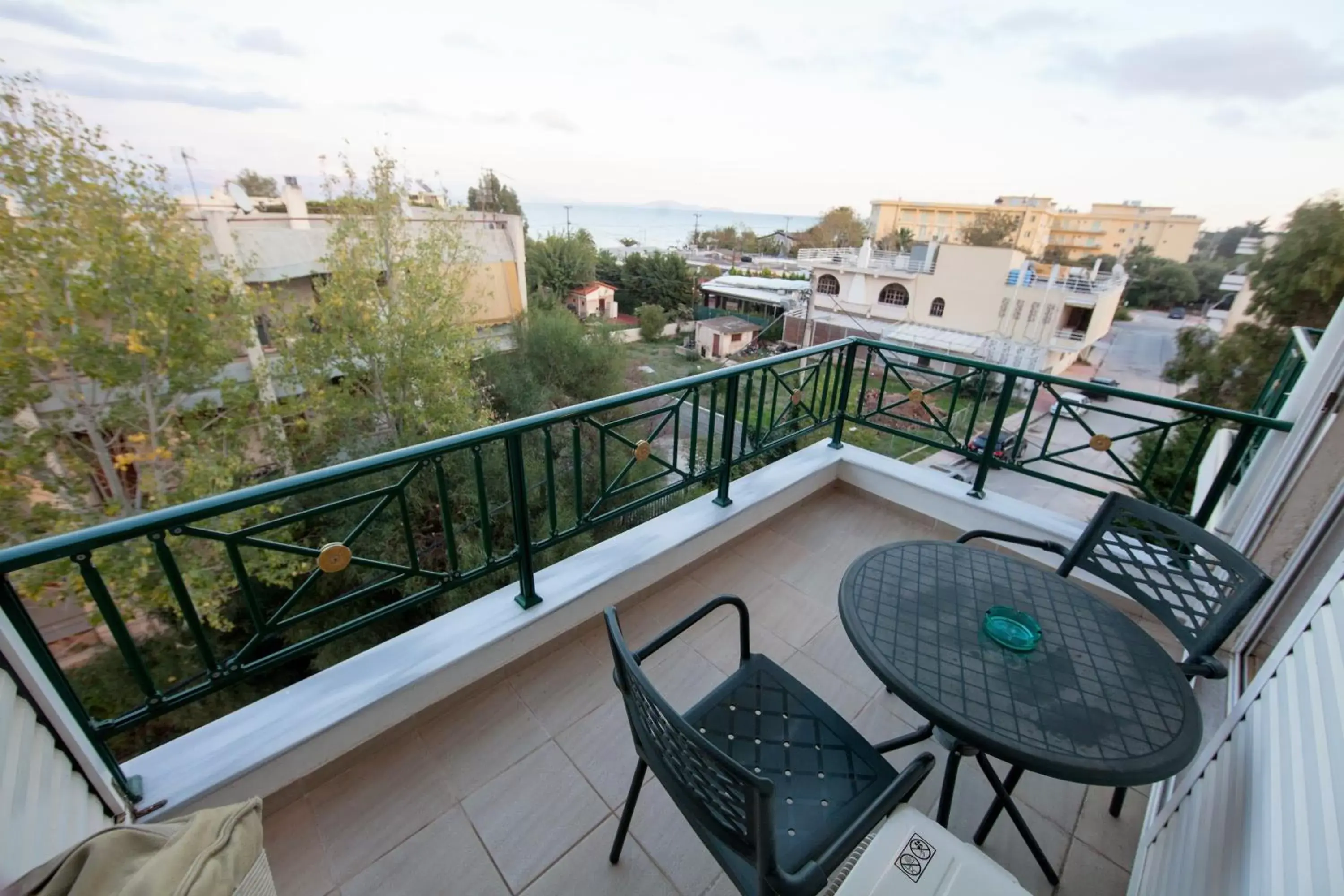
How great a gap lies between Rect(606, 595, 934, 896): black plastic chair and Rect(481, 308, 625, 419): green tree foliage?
972cm

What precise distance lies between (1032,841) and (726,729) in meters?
0.84

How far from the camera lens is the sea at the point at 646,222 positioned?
32.1m

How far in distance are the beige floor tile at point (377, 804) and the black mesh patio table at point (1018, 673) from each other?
4.12 ft

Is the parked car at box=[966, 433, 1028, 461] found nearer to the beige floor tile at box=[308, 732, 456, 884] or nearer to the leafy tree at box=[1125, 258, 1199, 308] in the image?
the beige floor tile at box=[308, 732, 456, 884]

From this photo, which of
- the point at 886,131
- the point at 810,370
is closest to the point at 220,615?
the point at 810,370

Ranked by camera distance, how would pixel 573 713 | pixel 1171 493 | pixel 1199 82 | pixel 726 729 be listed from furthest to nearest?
pixel 1199 82 → pixel 1171 493 → pixel 573 713 → pixel 726 729

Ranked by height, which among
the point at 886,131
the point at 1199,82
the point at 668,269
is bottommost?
the point at 668,269

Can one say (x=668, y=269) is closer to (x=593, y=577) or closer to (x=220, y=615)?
(x=220, y=615)

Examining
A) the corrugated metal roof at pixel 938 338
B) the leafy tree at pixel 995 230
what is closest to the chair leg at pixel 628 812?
the corrugated metal roof at pixel 938 338

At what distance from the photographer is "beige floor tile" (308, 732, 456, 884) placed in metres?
1.30

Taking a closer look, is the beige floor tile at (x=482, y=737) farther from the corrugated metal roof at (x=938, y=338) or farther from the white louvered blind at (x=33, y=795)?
the corrugated metal roof at (x=938, y=338)

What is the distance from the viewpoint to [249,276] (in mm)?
8305

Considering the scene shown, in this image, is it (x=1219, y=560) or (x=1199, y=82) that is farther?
(x=1199, y=82)

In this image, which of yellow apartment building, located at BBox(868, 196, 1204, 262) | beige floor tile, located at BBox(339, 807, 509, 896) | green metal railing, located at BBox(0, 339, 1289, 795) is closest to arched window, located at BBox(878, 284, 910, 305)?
yellow apartment building, located at BBox(868, 196, 1204, 262)
